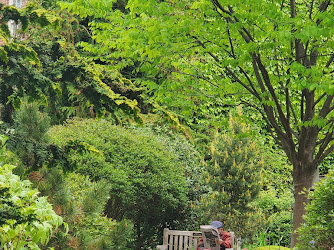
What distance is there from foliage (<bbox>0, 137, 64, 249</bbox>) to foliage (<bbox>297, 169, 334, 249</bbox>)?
12.1ft

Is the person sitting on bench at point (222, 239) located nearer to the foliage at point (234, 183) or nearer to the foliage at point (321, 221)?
the foliage at point (321, 221)

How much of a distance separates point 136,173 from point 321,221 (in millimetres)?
5499

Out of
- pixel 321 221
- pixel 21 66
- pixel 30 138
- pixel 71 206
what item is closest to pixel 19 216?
pixel 71 206

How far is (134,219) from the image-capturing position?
39.5ft

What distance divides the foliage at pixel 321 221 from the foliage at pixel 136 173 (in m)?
4.80

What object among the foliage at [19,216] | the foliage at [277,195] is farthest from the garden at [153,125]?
the foliage at [277,195]

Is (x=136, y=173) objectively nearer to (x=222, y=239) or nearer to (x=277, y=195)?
(x=222, y=239)

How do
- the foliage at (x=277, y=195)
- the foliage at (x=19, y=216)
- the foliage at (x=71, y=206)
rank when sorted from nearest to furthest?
the foliage at (x=19, y=216), the foliage at (x=71, y=206), the foliage at (x=277, y=195)

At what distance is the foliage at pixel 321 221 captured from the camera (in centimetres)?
661

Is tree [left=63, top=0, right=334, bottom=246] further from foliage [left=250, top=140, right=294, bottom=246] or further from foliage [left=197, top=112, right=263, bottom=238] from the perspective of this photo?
foliage [left=250, top=140, right=294, bottom=246]

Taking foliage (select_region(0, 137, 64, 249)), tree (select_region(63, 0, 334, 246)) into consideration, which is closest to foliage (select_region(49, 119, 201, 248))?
tree (select_region(63, 0, 334, 246))

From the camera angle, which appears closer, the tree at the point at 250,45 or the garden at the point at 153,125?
the garden at the point at 153,125

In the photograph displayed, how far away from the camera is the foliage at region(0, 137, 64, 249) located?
3623mm

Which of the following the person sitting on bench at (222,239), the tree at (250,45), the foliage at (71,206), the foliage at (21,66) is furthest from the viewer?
the person sitting on bench at (222,239)
